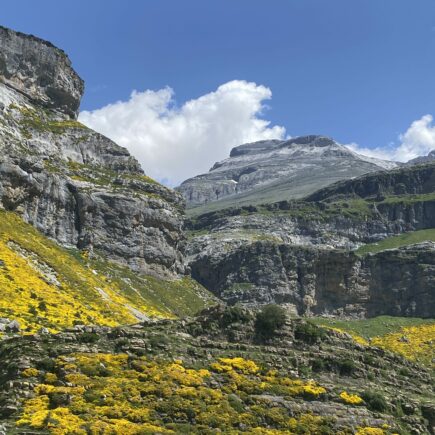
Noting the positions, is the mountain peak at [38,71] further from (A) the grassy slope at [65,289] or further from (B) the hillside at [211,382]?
(B) the hillside at [211,382]

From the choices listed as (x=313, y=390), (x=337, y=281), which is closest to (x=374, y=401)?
(x=313, y=390)

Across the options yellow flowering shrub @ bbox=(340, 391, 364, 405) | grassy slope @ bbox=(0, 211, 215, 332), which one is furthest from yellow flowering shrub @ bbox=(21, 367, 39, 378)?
yellow flowering shrub @ bbox=(340, 391, 364, 405)

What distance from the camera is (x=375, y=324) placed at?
16000cm

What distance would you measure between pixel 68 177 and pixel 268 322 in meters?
82.9

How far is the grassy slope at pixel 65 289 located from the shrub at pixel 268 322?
2072cm

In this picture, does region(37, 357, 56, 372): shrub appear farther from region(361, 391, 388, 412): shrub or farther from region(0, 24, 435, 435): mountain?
region(361, 391, 388, 412): shrub

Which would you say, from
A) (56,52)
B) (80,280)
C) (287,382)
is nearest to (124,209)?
(80,280)

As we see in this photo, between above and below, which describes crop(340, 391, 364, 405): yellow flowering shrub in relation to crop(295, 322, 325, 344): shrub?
below

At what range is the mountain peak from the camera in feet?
460

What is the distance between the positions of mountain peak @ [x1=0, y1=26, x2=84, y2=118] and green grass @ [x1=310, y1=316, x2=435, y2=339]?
93.1 metres

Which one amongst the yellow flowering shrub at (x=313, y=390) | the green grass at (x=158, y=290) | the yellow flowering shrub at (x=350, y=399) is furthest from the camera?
the green grass at (x=158, y=290)

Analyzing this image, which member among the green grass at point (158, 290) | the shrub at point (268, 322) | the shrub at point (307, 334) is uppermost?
the green grass at point (158, 290)

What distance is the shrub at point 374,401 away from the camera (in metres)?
42.1

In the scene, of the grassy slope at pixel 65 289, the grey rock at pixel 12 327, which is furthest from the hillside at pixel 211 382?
the grassy slope at pixel 65 289
